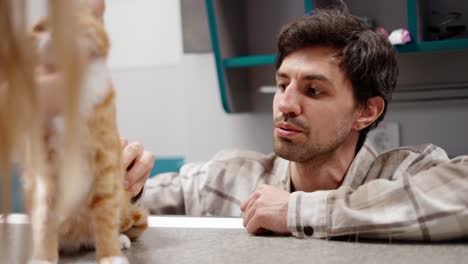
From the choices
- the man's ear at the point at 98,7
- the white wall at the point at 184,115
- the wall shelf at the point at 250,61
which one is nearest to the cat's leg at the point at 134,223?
the man's ear at the point at 98,7

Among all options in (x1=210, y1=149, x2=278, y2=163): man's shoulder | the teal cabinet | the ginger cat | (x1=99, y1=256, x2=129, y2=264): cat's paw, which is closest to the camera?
the ginger cat

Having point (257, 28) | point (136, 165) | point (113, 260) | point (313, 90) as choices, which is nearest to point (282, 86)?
point (313, 90)

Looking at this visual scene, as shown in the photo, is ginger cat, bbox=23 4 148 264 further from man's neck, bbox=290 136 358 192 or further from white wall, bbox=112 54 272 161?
white wall, bbox=112 54 272 161

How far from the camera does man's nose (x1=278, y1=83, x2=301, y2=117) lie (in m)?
1.21

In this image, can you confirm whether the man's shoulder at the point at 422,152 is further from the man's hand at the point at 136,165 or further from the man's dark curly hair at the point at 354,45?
the man's hand at the point at 136,165

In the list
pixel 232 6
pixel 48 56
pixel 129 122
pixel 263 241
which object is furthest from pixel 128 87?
pixel 48 56

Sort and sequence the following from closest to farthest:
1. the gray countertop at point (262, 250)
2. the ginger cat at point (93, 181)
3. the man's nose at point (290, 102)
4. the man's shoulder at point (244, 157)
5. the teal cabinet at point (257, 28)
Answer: the ginger cat at point (93, 181) → the gray countertop at point (262, 250) → the man's nose at point (290, 102) → the man's shoulder at point (244, 157) → the teal cabinet at point (257, 28)

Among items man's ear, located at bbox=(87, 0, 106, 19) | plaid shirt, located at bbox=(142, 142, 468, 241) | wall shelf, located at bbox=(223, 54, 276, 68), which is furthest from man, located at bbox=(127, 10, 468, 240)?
man's ear, located at bbox=(87, 0, 106, 19)

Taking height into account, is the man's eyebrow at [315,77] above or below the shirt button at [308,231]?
above

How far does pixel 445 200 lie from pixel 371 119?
53 centimetres

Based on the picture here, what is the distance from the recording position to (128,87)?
91.4 inches

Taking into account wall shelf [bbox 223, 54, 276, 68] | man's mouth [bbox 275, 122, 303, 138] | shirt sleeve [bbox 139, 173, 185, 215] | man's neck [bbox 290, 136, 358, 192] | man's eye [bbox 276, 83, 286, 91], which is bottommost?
shirt sleeve [bbox 139, 173, 185, 215]

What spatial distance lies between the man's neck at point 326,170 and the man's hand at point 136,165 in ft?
1.63

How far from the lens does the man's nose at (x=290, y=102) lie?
121 cm
